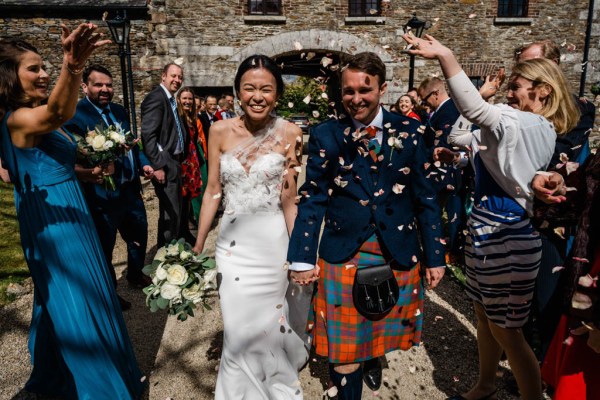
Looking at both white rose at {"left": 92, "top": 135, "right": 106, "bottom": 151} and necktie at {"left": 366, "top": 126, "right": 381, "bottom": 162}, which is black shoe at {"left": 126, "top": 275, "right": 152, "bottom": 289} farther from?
necktie at {"left": 366, "top": 126, "right": 381, "bottom": 162}

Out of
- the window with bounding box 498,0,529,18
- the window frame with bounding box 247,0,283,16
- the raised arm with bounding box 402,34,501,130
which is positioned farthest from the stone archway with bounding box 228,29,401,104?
the raised arm with bounding box 402,34,501,130

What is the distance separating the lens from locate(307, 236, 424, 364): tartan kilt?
2.52 metres

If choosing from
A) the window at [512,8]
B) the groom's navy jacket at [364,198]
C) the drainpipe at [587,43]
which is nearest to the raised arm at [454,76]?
the groom's navy jacket at [364,198]

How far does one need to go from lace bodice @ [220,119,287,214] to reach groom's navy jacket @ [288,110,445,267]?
0.45m

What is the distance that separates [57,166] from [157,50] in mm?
10701

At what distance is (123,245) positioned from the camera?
21.9 feet

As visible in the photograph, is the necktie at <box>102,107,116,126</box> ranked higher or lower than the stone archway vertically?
lower

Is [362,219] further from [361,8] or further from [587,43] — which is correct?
[587,43]

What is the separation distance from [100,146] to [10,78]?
1.17 metres

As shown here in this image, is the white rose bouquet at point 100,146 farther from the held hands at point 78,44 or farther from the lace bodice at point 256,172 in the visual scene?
the held hands at point 78,44

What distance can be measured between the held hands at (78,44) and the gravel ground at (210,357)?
248 cm

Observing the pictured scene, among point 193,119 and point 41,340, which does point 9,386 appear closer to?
point 41,340

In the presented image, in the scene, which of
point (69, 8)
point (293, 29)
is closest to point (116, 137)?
point (293, 29)

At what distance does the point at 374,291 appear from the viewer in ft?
8.08
